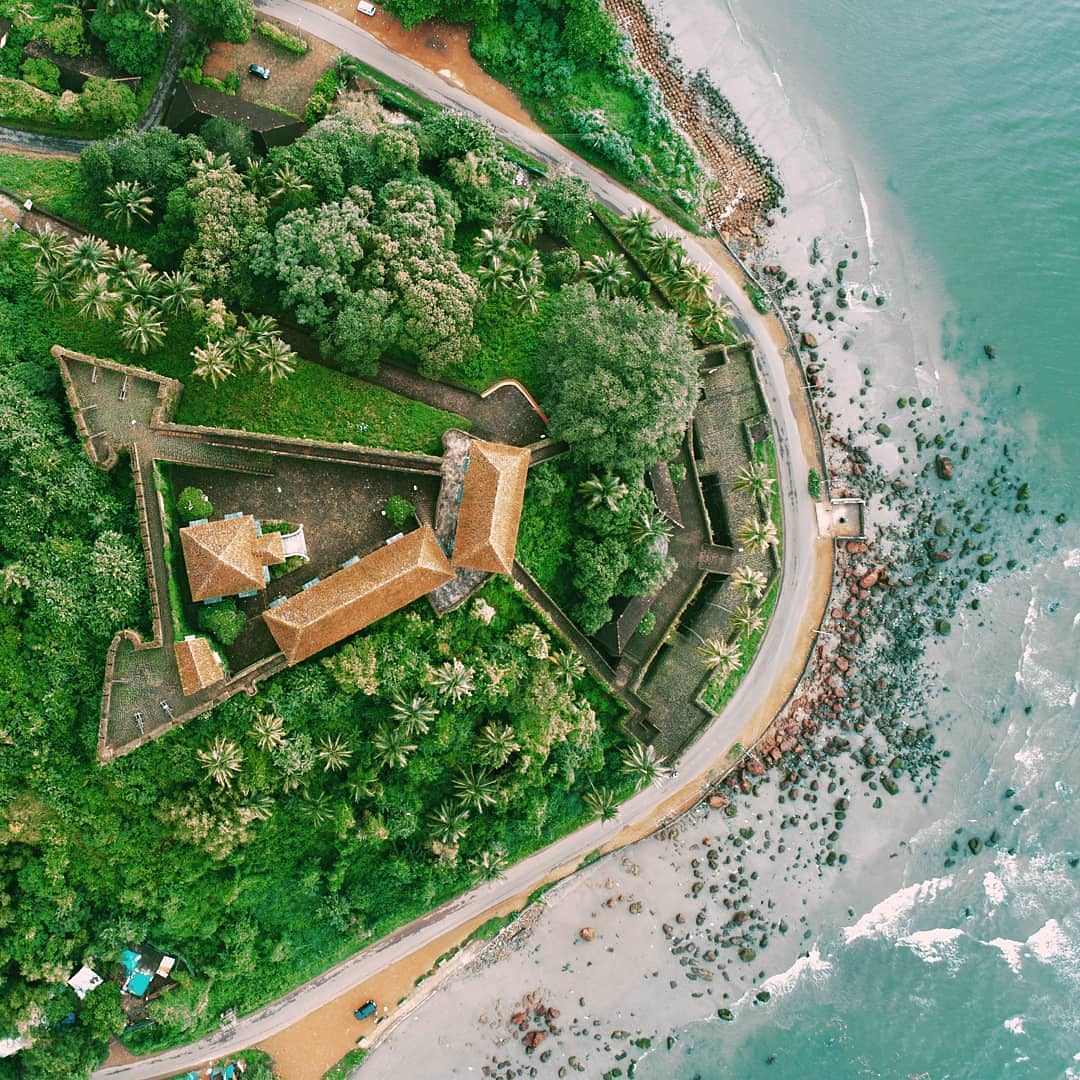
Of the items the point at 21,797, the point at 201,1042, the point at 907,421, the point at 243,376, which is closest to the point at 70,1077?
the point at 201,1042

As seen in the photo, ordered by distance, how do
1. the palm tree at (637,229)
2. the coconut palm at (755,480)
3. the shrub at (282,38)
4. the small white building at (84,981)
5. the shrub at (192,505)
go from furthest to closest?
the coconut palm at (755,480) < the shrub at (282,38) < the palm tree at (637,229) < the small white building at (84,981) < the shrub at (192,505)

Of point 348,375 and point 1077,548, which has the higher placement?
point 1077,548

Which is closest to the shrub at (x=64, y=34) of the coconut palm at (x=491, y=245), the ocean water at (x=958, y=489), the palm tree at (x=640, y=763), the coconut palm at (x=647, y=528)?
the coconut palm at (x=491, y=245)

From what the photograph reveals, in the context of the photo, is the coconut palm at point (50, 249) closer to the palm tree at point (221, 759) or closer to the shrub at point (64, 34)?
the shrub at point (64, 34)

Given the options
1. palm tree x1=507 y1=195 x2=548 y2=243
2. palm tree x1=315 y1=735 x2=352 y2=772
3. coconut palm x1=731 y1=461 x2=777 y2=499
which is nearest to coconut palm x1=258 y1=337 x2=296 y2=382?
palm tree x1=507 y1=195 x2=548 y2=243

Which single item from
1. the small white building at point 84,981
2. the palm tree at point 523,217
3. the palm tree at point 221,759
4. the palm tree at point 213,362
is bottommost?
the small white building at point 84,981

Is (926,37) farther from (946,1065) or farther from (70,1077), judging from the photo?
(70,1077)

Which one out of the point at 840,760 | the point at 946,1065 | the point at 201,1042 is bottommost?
the point at 201,1042

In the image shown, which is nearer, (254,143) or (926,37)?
(254,143)
